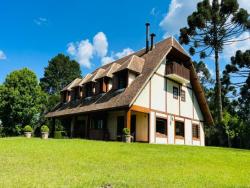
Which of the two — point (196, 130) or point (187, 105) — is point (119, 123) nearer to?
point (187, 105)

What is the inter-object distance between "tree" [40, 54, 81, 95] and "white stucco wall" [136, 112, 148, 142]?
36.7 meters

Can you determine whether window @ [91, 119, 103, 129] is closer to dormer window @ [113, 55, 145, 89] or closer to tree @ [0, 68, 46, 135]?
dormer window @ [113, 55, 145, 89]

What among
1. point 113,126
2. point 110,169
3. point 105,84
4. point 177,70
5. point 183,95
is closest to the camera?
point 110,169

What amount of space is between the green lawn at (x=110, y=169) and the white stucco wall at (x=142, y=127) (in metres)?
8.13

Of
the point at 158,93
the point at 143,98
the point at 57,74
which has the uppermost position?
the point at 57,74

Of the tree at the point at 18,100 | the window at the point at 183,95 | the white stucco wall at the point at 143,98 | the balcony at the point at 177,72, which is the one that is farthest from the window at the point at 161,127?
the tree at the point at 18,100

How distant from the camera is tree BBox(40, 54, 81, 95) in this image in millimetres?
56594

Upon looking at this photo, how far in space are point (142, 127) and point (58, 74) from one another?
38.6 m

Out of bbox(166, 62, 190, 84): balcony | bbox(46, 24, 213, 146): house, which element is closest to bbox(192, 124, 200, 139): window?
bbox(46, 24, 213, 146): house

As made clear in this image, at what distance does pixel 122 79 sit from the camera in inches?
878

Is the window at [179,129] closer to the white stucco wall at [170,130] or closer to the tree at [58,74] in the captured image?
the white stucco wall at [170,130]

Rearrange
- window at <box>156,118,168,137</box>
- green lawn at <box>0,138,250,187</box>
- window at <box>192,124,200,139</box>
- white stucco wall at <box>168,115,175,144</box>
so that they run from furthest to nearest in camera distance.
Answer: window at <box>192,124,200,139</box>, white stucco wall at <box>168,115,175,144</box>, window at <box>156,118,168,137</box>, green lawn at <box>0,138,250,187</box>

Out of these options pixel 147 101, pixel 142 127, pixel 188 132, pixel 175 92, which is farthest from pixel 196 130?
pixel 147 101

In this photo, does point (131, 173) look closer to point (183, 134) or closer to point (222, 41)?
point (183, 134)
